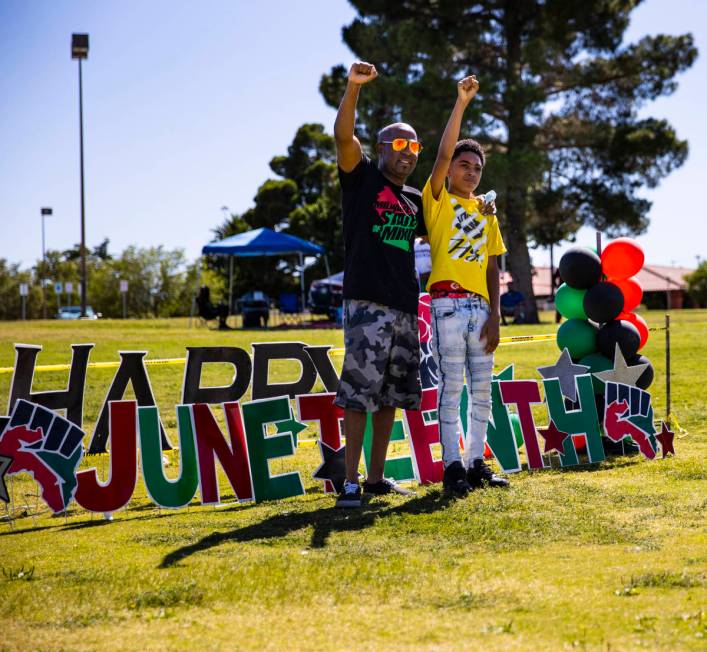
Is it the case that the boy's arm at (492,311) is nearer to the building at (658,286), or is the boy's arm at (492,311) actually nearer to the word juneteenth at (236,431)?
the word juneteenth at (236,431)

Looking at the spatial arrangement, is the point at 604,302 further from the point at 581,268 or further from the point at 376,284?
the point at 376,284

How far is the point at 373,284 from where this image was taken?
204 inches

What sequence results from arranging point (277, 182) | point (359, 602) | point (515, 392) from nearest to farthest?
point (359, 602), point (515, 392), point (277, 182)

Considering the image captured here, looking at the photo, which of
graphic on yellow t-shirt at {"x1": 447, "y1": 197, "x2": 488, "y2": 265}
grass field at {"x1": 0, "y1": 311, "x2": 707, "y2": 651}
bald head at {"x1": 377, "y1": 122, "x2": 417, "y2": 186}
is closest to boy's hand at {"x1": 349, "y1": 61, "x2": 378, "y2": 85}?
bald head at {"x1": 377, "y1": 122, "x2": 417, "y2": 186}

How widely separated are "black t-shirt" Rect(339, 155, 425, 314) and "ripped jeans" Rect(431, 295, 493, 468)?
33cm

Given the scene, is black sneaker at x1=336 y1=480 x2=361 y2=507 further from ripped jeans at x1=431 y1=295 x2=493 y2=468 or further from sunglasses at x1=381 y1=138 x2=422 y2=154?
sunglasses at x1=381 y1=138 x2=422 y2=154

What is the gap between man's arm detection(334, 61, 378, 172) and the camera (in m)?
5.01

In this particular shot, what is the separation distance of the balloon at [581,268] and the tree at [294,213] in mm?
39456

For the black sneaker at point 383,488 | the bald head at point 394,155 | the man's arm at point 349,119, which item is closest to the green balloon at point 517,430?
the black sneaker at point 383,488

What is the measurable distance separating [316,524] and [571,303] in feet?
11.2

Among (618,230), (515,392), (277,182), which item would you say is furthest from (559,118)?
(515,392)

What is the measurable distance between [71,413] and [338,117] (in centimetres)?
230

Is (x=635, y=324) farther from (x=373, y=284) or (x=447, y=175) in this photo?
(x=373, y=284)

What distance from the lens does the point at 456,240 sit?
5.58 metres
